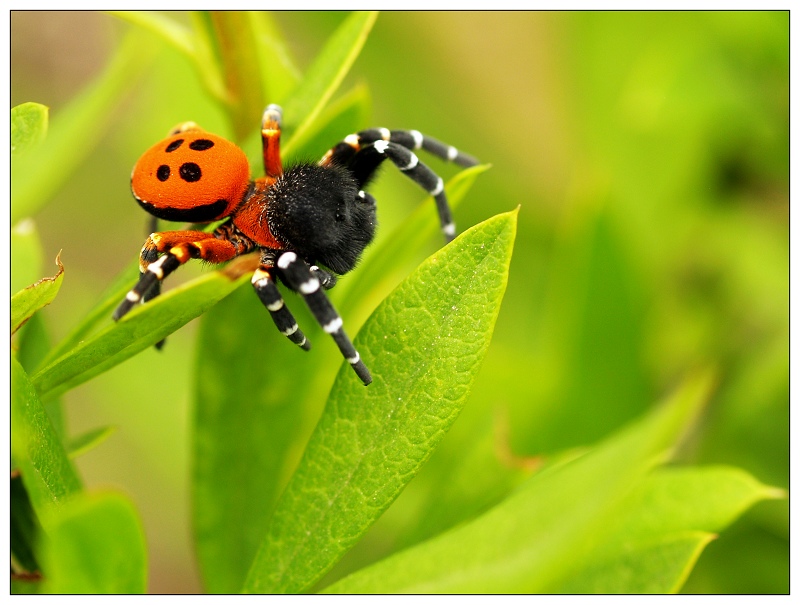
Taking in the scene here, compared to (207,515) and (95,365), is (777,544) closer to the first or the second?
(207,515)

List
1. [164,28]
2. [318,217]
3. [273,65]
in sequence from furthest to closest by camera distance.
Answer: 1. [273,65]
2. [318,217]
3. [164,28]

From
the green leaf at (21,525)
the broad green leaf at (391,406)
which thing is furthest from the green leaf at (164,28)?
the green leaf at (21,525)

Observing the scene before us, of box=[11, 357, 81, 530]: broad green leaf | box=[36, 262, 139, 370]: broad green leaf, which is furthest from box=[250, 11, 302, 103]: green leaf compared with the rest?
box=[11, 357, 81, 530]: broad green leaf

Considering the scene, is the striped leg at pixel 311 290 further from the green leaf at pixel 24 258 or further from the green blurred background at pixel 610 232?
the green leaf at pixel 24 258

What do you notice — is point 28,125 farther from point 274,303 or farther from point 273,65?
point 273,65

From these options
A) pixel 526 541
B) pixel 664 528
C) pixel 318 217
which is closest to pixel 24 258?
pixel 318 217

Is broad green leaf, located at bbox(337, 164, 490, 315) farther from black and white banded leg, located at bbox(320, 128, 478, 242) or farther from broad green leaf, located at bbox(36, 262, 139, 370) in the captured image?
broad green leaf, located at bbox(36, 262, 139, 370)
